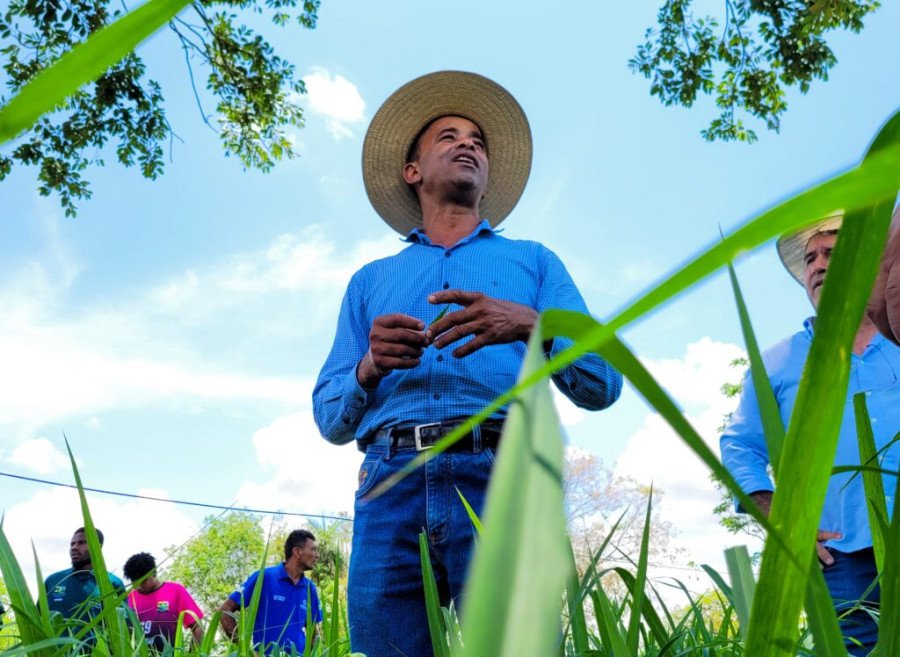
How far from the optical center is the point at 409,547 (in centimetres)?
175

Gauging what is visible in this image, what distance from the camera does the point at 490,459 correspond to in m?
1.75

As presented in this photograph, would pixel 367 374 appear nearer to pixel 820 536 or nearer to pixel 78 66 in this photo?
pixel 820 536

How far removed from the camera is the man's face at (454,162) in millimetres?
2297

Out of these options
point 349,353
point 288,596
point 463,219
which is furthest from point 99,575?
point 288,596

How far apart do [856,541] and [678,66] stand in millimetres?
5238

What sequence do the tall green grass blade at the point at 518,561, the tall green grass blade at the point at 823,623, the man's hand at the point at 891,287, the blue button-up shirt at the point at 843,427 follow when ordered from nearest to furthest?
1. the tall green grass blade at the point at 518,561
2. the tall green grass blade at the point at 823,623
3. the man's hand at the point at 891,287
4. the blue button-up shirt at the point at 843,427

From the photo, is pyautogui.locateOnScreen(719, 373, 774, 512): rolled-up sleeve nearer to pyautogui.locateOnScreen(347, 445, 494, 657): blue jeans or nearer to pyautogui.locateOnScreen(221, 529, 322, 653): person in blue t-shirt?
pyautogui.locateOnScreen(347, 445, 494, 657): blue jeans

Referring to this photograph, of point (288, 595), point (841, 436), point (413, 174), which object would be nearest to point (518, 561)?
point (841, 436)

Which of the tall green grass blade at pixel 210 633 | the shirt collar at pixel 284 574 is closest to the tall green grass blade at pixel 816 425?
the tall green grass blade at pixel 210 633

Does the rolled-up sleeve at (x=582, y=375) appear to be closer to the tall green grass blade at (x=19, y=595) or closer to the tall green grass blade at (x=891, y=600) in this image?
the tall green grass blade at (x=19, y=595)

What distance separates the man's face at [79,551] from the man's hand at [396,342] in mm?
5274

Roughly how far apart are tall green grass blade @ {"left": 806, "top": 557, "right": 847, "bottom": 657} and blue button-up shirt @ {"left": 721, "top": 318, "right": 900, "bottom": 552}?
1.68m

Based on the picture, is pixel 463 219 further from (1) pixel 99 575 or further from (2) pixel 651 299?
(2) pixel 651 299

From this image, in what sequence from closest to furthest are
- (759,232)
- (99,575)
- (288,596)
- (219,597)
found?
(759,232) < (99,575) < (288,596) < (219,597)
